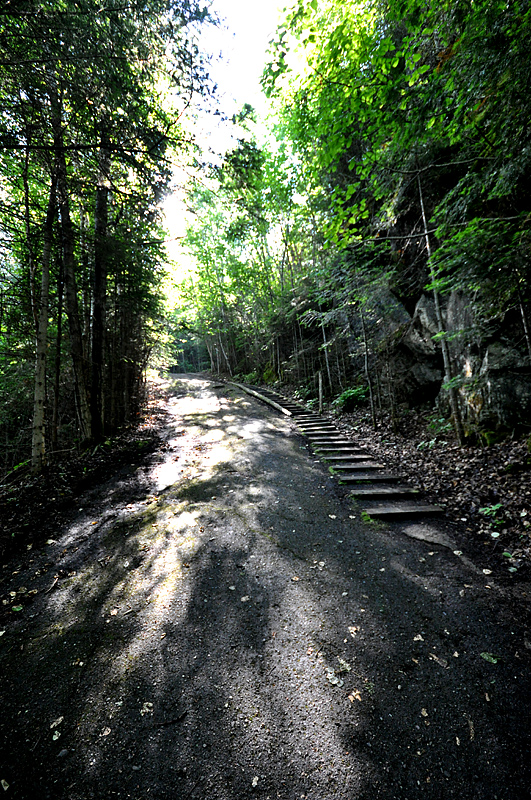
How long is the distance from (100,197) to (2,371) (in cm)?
474

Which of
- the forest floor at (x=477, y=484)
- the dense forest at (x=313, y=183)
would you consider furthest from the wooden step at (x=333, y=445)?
the dense forest at (x=313, y=183)

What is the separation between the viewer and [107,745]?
1847 mm

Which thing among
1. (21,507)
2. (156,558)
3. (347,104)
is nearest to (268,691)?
(156,558)

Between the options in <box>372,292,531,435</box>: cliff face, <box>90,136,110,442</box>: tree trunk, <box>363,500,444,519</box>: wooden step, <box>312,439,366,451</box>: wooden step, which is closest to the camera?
<box>363,500,444,519</box>: wooden step

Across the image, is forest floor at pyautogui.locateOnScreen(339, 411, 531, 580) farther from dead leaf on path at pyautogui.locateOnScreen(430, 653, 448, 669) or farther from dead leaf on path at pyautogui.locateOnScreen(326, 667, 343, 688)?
dead leaf on path at pyautogui.locateOnScreen(326, 667, 343, 688)

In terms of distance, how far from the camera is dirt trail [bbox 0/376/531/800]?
5.59ft

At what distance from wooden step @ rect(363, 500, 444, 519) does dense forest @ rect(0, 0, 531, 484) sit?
2001 mm

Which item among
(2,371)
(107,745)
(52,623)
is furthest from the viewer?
(2,371)

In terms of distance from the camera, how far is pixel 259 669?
2.28 meters

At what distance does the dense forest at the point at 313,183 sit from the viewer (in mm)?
3600

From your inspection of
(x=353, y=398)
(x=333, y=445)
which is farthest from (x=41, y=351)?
(x=353, y=398)

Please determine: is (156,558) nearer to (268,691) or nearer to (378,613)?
(268,691)

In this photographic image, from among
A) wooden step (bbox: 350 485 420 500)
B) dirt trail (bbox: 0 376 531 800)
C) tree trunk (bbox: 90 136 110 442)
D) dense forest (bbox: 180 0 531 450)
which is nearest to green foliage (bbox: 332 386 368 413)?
dense forest (bbox: 180 0 531 450)

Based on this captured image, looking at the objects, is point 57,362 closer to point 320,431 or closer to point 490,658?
point 320,431
